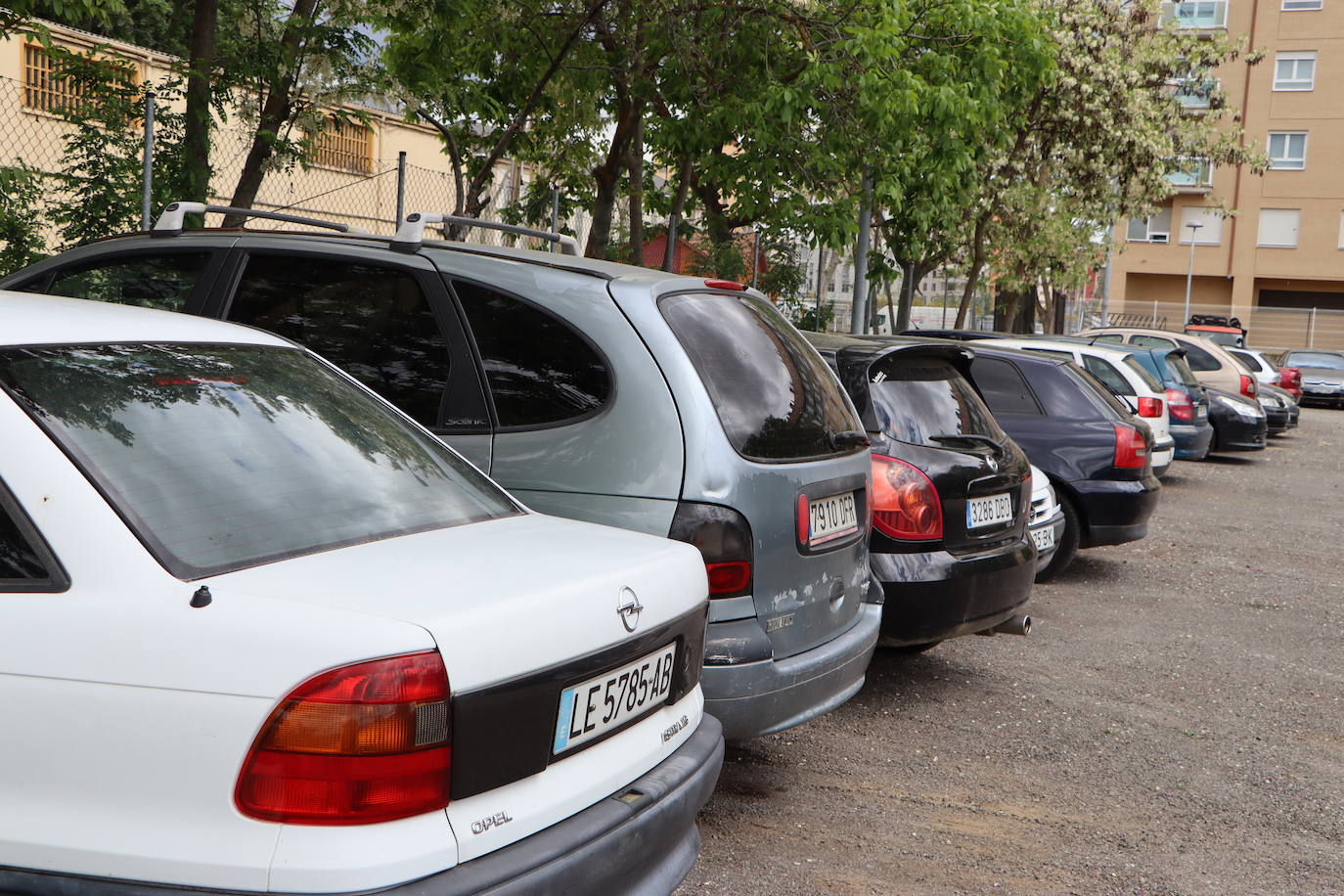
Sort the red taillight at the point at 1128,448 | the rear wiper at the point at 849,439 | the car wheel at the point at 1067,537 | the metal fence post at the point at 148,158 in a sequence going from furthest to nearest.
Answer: the car wheel at the point at 1067,537 < the red taillight at the point at 1128,448 < the metal fence post at the point at 148,158 < the rear wiper at the point at 849,439

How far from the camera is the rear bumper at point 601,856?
2174 millimetres

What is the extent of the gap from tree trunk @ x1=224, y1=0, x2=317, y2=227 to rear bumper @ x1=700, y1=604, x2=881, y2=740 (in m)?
6.78

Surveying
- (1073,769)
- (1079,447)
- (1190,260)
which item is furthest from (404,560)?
(1190,260)

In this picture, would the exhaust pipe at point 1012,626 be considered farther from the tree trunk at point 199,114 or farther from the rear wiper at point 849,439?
the tree trunk at point 199,114

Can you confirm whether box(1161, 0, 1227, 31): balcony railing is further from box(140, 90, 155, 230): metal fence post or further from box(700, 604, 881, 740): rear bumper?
box(700, 604, 881, 740): rear bumper

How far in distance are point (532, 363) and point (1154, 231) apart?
52853mm

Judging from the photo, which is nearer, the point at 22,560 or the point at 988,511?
the point at 22,560

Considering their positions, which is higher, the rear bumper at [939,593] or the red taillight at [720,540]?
the red taillight at [720,540]

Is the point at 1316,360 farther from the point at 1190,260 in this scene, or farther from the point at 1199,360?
the point at 1190,260

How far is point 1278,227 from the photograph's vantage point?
4959 centimetres

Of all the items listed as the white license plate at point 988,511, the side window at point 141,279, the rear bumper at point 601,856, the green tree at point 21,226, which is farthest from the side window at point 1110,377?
the rear bumper at point 601,856

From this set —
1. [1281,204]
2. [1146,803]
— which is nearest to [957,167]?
[1146,803]

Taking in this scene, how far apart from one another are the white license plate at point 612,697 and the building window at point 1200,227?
52.2m

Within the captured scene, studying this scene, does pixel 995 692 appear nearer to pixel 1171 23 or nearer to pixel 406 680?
pixel 406 680
